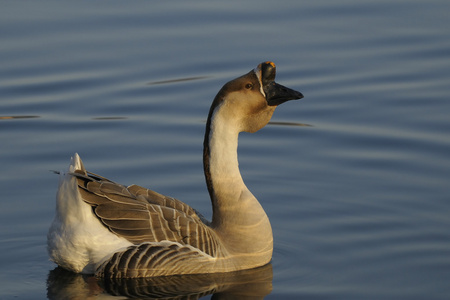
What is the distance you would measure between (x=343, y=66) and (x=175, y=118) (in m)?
2.85

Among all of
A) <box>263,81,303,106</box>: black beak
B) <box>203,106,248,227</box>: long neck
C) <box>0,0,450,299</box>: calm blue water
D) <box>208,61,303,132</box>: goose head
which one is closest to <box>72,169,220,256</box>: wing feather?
<box>203,106,248,227</box>: long neck

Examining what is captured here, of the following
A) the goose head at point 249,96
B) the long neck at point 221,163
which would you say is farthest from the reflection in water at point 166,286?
the goose head at point 249,96

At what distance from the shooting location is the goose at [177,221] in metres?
8.24

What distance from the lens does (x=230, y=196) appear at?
8.65 metres

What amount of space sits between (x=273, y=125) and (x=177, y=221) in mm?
3833

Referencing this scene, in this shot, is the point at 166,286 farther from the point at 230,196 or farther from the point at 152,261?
the point at 230,196

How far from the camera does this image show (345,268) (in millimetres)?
8344

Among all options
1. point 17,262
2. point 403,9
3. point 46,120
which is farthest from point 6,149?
point 403,9

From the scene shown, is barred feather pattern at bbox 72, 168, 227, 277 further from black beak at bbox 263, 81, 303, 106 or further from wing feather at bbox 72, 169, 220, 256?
black beak at bbox 263, 81, 303, 106

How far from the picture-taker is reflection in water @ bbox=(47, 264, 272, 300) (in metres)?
7.98

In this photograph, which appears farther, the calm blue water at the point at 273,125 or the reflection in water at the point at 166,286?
the calm blue water at the point at 273,125

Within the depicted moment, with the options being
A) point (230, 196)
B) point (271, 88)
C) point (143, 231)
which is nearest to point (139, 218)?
point (143, 231)

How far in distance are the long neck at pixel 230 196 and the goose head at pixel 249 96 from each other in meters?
0.05

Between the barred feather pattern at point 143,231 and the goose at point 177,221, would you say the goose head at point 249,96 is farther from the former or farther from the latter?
the barred feather pattern at point 143,231
